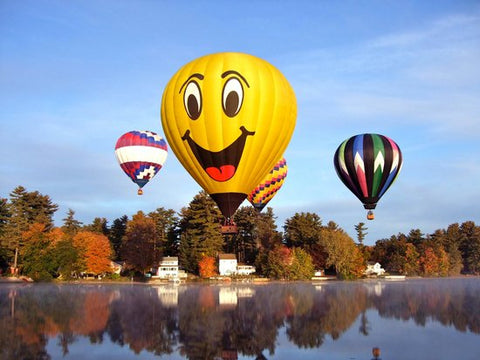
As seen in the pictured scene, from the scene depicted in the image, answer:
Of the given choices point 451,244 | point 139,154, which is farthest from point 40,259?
point 451,244

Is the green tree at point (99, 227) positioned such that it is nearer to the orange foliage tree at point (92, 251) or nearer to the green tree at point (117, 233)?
the green tree at point (117, 233)

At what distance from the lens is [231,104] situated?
1900 cm

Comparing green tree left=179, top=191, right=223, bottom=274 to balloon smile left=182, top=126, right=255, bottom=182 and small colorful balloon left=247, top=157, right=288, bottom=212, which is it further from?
balloon smile left=182, top=126, right=255, bottom=182

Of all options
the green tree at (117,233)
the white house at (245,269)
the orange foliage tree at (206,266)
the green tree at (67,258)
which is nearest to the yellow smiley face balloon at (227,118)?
the green tree at (67,258)

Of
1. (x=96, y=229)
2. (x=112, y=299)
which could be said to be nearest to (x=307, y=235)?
(x=96, y=229)

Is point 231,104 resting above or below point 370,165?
below

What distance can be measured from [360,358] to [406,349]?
381 cm

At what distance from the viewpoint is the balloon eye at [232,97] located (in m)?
19.0

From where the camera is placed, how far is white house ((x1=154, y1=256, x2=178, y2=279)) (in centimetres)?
6803

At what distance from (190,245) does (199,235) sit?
1.83 metres

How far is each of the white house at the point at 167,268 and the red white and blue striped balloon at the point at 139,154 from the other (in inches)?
1164

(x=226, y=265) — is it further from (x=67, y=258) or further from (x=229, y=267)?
(x=67, y=258)

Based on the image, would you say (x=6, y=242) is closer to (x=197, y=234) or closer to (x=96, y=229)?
(x=96, y=229)

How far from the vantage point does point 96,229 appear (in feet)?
283
